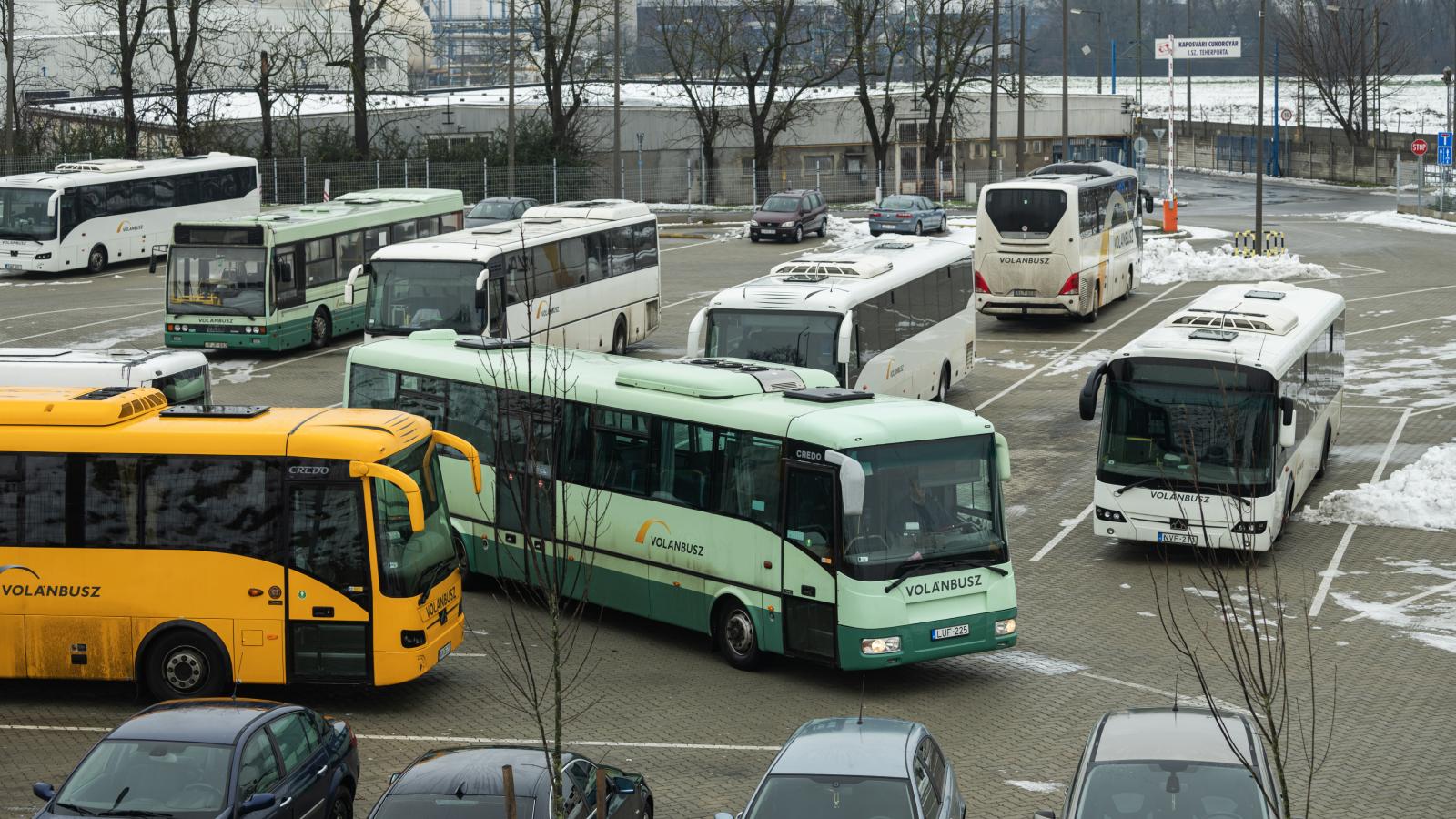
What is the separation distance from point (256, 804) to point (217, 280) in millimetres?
24070

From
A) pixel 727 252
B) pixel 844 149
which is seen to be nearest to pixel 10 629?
pixel 727 252

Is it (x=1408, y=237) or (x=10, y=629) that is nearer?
(x=10, y=629)

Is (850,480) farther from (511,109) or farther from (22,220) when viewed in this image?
(511,109)

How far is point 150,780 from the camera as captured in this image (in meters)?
10.6

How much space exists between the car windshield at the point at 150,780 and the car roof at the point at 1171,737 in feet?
17.5

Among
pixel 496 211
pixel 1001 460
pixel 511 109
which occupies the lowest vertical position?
pixel 1001 460

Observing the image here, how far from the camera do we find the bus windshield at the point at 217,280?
32969mm

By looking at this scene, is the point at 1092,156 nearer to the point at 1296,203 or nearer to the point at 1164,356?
the point at 1296,203

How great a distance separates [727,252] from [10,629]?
38.1 metres

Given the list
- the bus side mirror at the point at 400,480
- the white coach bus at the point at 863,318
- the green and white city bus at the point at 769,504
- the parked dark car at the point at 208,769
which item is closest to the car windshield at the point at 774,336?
the white coach bus at the point at 863,318

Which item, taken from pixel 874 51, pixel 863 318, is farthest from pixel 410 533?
pixel 874 51

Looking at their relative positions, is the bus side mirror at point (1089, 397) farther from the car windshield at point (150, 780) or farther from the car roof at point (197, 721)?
the car windshield at point (150, 780)

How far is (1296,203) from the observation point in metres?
71.5

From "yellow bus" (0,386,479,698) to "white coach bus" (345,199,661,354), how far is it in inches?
376
